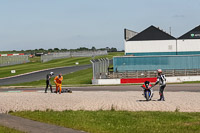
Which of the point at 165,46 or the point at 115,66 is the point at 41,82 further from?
the point at 165,46

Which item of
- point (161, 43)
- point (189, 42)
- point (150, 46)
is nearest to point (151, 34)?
point (150, 46)

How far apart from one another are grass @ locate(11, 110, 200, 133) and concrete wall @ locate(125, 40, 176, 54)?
2083 inches

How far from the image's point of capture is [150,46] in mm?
68500

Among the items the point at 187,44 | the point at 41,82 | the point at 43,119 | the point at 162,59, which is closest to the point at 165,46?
the point at 187,44

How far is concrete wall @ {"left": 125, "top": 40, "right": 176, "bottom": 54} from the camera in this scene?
6769 cm

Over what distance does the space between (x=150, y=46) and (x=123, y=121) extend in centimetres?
5568

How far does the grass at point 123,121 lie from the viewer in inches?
473

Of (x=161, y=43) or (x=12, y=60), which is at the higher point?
(x=161, y=43)

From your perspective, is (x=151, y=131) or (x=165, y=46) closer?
(x=151, y=131)

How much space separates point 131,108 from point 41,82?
3295 cm

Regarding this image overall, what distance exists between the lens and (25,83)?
49.3 meters

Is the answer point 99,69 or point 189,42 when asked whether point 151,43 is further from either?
point 99,69

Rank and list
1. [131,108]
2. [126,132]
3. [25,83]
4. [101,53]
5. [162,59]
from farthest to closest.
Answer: [101,53], [25,83], [162,59], [131,108], [126,132]

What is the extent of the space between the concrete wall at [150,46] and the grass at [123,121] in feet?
174
